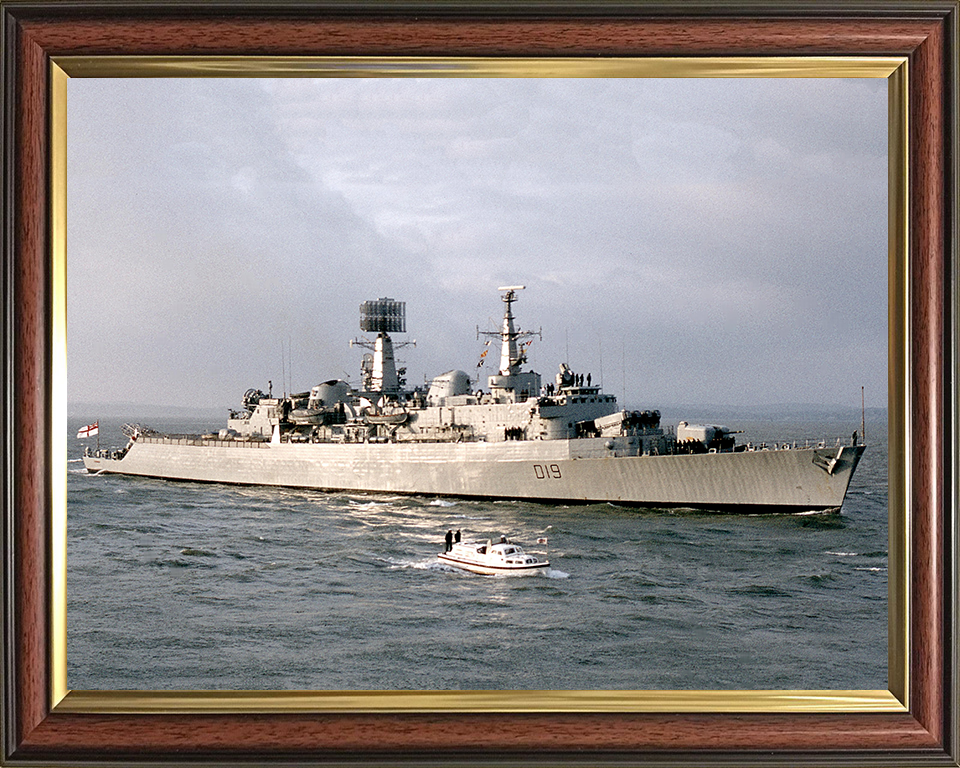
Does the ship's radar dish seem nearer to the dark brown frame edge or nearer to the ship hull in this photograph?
the ship hull

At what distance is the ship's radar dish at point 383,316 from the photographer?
5.08m

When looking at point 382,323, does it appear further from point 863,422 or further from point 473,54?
point 863,422

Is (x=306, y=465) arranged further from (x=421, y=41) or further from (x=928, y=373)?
(x=928, y=373)

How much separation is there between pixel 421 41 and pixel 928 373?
2.79 meters

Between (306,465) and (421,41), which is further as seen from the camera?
(306,465)

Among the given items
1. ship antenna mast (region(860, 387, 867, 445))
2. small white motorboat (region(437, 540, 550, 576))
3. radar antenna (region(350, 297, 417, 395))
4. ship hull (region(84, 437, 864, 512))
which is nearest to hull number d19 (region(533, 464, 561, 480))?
ship hull (region(84, 437, 864, 512))

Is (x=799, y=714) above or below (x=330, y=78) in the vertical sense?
below

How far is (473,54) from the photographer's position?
3.52 m

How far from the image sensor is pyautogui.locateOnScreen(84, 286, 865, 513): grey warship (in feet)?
20.4

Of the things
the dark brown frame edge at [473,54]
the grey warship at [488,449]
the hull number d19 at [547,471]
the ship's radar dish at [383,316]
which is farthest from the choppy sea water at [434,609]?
the hull number d19 at [547,471]

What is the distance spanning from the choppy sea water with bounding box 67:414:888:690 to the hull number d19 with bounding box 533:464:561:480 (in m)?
7.82

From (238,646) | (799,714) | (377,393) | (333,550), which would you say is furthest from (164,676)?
(377,393)

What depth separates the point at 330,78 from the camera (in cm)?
377

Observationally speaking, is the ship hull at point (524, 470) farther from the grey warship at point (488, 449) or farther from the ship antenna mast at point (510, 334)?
the ship antenna mast at point (510, 334)
